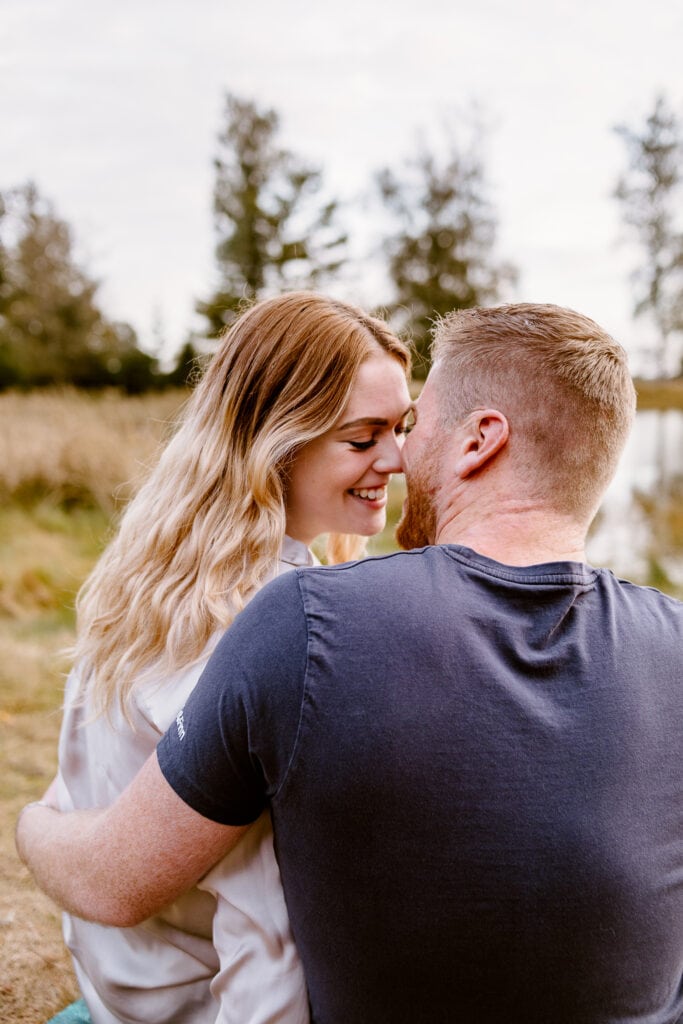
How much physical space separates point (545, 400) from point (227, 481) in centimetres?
102

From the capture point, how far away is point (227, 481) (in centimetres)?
240

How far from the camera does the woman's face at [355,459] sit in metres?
2.55

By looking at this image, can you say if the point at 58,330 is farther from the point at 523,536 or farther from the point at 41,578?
the point at 523,536

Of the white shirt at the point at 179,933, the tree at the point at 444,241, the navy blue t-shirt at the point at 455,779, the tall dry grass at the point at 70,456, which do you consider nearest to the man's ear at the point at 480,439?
the navy blue t-shirt at the point at 455,779

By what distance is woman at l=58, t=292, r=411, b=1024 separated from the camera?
65.6 inches

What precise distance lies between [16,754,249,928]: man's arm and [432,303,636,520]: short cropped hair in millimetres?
935

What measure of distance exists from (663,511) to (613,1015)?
12.8 m

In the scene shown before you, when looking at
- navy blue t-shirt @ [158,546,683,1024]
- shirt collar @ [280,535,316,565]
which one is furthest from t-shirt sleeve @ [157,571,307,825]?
shirt collar @ [280,535,316,565]

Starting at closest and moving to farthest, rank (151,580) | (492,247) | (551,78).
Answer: (151,580)
(551,78)
(492,247)

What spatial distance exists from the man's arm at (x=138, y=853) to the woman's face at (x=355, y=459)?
1176 millimetres

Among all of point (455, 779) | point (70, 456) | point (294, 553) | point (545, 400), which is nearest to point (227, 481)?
point (294, 553)

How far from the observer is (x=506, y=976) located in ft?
4.48

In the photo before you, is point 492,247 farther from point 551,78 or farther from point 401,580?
point 401,580

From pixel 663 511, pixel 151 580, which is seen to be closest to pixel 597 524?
pixel 663 511
